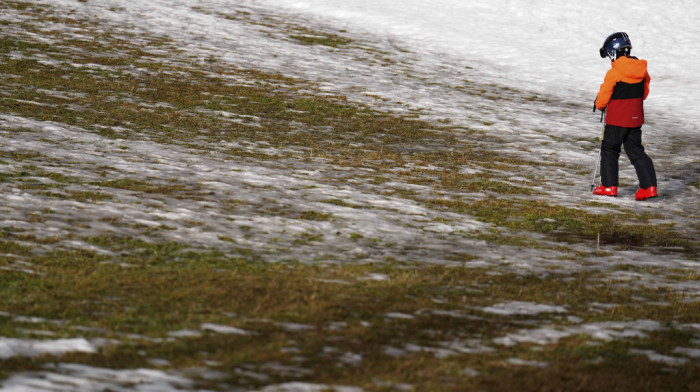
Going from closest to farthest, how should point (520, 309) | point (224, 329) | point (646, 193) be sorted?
point (224, 329) < point (520, 309) < point (646, 193)

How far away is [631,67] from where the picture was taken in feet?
38.1

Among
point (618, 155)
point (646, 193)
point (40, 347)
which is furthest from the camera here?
point (618, 155)

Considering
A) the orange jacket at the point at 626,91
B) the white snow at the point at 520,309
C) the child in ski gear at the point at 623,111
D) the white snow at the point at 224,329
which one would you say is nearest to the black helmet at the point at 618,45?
the child in ski gear at the point at 623,111

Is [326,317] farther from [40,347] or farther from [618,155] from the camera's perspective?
[618,155]

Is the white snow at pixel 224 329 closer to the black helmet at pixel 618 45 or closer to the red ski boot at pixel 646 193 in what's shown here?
the red ski boot at pixel 646 193

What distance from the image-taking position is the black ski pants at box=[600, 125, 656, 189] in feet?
38.5

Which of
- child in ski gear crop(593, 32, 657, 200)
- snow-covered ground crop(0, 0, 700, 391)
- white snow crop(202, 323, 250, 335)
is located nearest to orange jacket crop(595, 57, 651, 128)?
child in ski gear crop(593, 32, 657, 200)

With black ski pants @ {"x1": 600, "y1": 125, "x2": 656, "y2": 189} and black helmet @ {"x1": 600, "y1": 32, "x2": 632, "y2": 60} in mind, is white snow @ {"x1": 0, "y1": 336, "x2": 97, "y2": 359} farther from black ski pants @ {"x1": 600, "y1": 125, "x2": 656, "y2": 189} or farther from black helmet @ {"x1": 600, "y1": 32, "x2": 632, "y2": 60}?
black helmet @ {"x1": 600, "y1": 32, "x2": 632, "y2": 60}

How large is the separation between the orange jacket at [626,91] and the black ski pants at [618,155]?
162 mm

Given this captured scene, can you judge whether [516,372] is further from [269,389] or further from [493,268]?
[493,268]

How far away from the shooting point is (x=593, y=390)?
15.9ft

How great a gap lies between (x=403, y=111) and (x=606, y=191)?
21.3 ft

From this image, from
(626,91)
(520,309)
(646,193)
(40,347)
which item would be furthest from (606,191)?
(40,347)

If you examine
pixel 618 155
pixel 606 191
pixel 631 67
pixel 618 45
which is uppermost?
pixel 618 45
